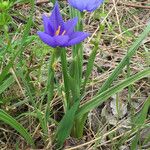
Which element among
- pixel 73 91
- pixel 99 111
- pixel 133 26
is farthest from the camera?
pixel 133 26

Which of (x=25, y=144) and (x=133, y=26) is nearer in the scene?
(x=25, y=144)

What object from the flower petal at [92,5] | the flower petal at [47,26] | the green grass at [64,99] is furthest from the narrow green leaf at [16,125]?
the flower petal at [92,5]

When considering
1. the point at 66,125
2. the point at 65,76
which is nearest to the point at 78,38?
the point at 65,76

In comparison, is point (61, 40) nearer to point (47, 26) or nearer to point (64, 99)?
point (47, 26)

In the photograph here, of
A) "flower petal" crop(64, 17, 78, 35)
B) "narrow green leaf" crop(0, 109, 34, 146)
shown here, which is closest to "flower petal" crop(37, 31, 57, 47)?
"flower petal" crop(64, 17, 78, 35)

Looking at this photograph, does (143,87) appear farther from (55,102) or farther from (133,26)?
(133,26)

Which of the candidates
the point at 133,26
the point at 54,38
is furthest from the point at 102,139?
the point at 133,26
